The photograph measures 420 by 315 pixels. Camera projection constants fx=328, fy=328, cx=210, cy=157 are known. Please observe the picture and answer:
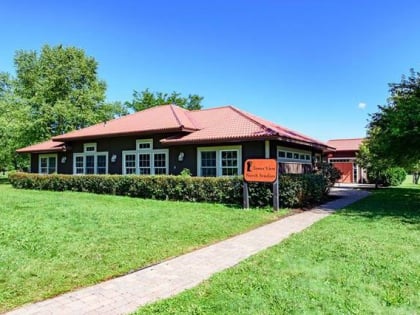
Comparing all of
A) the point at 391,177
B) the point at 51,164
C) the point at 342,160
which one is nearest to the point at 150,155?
the point at 51,164

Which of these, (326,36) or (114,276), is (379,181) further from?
(114,276)

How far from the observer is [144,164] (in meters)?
18.6

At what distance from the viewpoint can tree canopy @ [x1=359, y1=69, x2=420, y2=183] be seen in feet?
38.2

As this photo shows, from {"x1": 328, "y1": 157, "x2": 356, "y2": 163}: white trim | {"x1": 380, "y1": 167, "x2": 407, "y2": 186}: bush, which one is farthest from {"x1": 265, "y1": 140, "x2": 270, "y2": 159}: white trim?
{"x1": 328, "y1": 157, "x2": 356, "y2": 163}: white trim

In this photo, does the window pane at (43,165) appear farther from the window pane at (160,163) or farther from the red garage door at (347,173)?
the red garage door at (347,173)

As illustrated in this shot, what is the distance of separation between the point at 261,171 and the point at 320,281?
7.23 metres

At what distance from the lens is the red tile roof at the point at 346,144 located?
109 feet

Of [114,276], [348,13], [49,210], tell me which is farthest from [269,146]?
[114,276]

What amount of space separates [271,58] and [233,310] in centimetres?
1708

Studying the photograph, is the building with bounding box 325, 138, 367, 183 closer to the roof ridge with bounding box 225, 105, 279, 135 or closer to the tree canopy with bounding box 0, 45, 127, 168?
the roof ridge with bounding box 225, 105, 279, 135

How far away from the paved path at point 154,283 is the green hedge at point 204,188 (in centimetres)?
479

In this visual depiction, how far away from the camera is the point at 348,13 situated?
13195 millimetres

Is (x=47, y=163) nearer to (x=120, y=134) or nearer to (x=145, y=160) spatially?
(x=120, y=134)

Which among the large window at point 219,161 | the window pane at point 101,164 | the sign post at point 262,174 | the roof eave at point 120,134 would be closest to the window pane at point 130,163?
the roof eave at point 120,134
